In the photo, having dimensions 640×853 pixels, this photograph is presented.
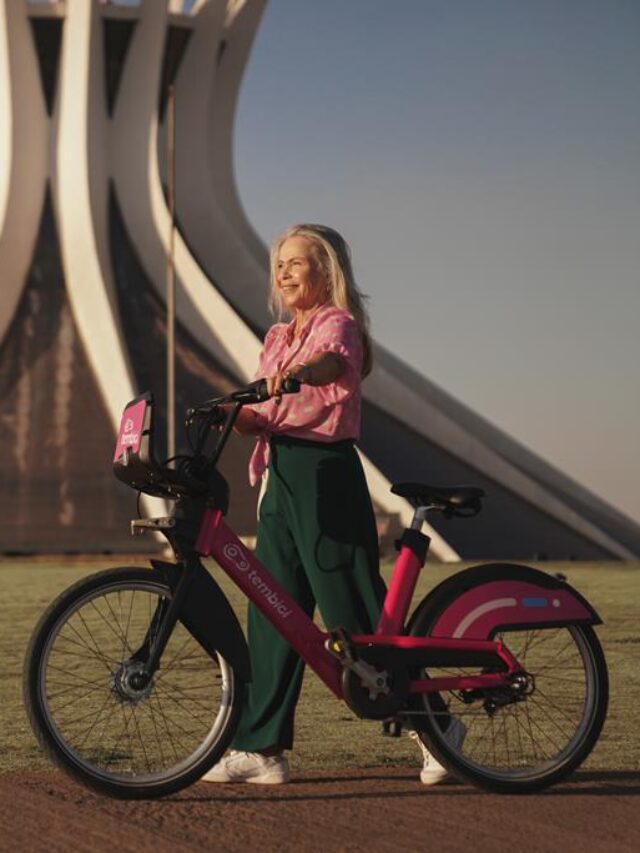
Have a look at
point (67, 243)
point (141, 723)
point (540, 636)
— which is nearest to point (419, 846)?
point (540, 636)

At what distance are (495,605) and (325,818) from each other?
0.84 m

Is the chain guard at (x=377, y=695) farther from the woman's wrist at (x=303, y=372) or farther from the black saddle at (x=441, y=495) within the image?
the woman's wrist at (x=303, y=372)

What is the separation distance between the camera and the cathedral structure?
89.5ft

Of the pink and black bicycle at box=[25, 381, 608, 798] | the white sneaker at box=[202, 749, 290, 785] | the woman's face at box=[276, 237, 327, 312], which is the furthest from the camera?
the woman's face at box=[276, 237, 327, 312]

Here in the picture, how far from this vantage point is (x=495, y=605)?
15.2ft

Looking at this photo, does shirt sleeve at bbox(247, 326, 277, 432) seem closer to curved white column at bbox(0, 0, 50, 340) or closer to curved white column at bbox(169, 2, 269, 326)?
curved white column at bbox(0, 0, 50, 340)

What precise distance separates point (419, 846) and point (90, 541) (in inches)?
900

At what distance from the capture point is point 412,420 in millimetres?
29562

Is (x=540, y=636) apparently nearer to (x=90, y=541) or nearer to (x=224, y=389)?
(x=90, y=541)

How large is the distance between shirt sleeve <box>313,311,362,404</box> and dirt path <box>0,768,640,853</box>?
113 centimetres

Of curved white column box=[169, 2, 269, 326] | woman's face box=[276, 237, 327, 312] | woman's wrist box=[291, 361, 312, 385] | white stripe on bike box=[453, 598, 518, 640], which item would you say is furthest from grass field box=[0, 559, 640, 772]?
curved white column box=[169, 2, 269, 326]

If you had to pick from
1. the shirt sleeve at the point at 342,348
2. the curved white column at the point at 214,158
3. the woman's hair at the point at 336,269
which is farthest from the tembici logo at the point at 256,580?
the curved white column at the point at 214,158

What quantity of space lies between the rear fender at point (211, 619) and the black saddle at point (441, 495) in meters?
0.58

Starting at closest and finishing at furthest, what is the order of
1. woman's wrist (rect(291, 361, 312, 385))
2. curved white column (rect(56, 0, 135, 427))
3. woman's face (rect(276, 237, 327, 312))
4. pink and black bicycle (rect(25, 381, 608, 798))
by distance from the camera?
pink and black bicycle (rect(25, 381, 608, 798)) → woman's wrist (rect(291, 361, 312, 385)) → woman's face (rect(276, 237, 327, 312)) → curved white column (rect(56, 0, 135, 427))
